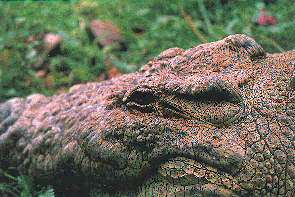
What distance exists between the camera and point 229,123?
197 centimetres

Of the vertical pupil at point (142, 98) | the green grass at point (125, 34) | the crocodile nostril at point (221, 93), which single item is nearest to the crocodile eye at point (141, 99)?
the vertical pupil at point (142, 98)

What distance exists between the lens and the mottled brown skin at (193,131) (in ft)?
6.13

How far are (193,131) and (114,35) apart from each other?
2916mm

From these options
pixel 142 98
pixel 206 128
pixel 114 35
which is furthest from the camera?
pixel 114 35

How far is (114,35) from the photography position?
15.6 ft

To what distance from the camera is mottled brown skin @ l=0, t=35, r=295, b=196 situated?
1.87 metres

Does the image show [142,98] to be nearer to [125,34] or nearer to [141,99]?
[141,99]

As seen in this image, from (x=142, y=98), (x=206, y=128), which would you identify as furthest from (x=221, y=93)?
(x=142, y=98)

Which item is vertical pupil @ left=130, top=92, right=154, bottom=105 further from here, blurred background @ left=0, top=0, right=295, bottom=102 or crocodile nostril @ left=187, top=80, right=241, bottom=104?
blurred background @ left=0, top=0, right=295, bottom=102

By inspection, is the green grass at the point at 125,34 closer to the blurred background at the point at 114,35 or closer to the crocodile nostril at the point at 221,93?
the blurred background at the point at 114,35

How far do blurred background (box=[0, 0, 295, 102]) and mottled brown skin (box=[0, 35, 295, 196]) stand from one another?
1669 millimetres

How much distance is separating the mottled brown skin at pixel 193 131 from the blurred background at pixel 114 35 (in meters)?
1.67

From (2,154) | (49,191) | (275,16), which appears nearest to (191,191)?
(49,191)

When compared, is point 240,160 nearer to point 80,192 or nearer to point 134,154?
point 134,154
